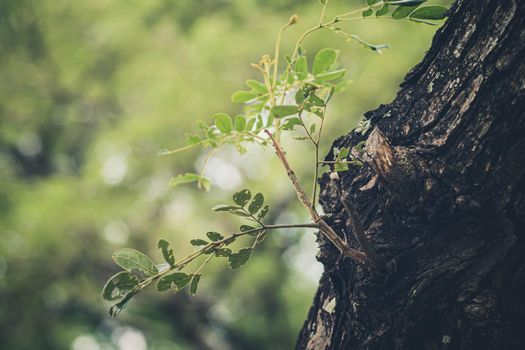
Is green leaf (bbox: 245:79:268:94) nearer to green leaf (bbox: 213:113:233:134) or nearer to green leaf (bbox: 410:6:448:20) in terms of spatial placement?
green leaf (bbox: 213:113:233:134)

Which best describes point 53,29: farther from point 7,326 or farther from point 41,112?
point 7,326

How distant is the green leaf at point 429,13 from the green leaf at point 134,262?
596 mm

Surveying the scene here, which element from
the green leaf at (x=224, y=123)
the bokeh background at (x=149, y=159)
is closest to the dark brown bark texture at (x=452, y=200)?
the green leaf at (x=224, y=123)

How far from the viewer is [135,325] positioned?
405 centimetres

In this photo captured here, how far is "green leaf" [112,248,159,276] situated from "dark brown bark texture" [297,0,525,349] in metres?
0.38

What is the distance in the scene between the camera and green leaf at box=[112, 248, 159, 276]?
2.30 feet

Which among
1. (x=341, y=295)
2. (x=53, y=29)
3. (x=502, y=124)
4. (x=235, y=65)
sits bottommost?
(x=341, y=295)

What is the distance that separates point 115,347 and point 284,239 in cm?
252

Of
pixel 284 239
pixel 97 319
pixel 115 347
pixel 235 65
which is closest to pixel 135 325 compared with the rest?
pixel 97 319

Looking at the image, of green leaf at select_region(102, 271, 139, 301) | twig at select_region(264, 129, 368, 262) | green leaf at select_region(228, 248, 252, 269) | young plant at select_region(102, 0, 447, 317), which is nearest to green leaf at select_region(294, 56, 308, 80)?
young plant at select_region(102, 0, 447, 317)

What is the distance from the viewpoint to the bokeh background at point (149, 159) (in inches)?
121

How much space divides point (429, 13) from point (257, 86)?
1.00ft

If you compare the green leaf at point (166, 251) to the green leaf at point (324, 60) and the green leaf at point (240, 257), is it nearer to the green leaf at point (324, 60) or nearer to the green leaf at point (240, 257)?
the green leaf at point (240, 257)

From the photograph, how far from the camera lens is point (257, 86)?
2.40 ft
